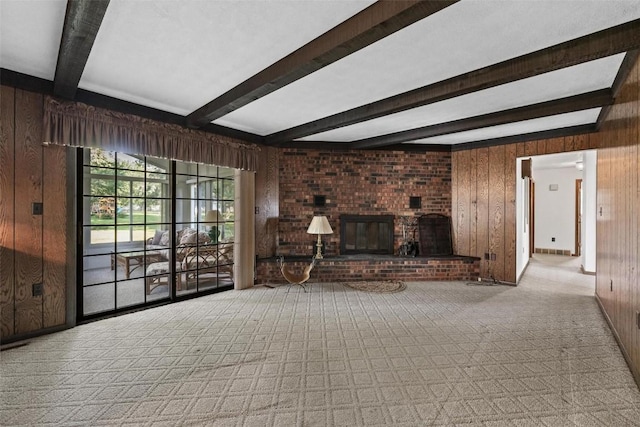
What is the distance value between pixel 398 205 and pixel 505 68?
11.2 feet

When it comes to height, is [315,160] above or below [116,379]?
above

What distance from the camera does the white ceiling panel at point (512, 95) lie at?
289 centimetres

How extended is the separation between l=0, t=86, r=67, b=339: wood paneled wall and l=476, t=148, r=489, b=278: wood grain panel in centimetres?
604

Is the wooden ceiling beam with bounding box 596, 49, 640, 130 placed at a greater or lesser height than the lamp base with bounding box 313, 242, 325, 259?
greater

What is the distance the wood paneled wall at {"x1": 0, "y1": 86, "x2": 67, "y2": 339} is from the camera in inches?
112

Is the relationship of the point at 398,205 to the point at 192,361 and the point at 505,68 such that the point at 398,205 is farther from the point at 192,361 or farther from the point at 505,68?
the point at 192,361

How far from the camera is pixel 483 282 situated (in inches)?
211

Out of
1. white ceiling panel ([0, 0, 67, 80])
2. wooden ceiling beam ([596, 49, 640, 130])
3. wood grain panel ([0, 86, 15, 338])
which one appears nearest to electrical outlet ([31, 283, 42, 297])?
wood grain panel ([0, 86, 15, 338])

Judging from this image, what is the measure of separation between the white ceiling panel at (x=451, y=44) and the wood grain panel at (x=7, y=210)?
2.37m

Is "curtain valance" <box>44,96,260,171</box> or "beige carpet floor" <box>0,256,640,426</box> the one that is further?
"curtain valance" <box>44,96,260,171</box>

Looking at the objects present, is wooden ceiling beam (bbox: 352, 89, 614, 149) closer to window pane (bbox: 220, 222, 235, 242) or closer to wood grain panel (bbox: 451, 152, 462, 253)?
wood grain panel (bbox: 451, 152, 462, 253)

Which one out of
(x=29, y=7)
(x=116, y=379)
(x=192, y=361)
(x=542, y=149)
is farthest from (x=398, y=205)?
(x=29, y=7)

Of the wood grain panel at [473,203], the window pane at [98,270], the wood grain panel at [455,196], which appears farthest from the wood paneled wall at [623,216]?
the window pane at [98,270]

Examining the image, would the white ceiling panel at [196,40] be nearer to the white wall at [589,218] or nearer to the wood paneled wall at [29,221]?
the wood paneled wall at [29,221]
